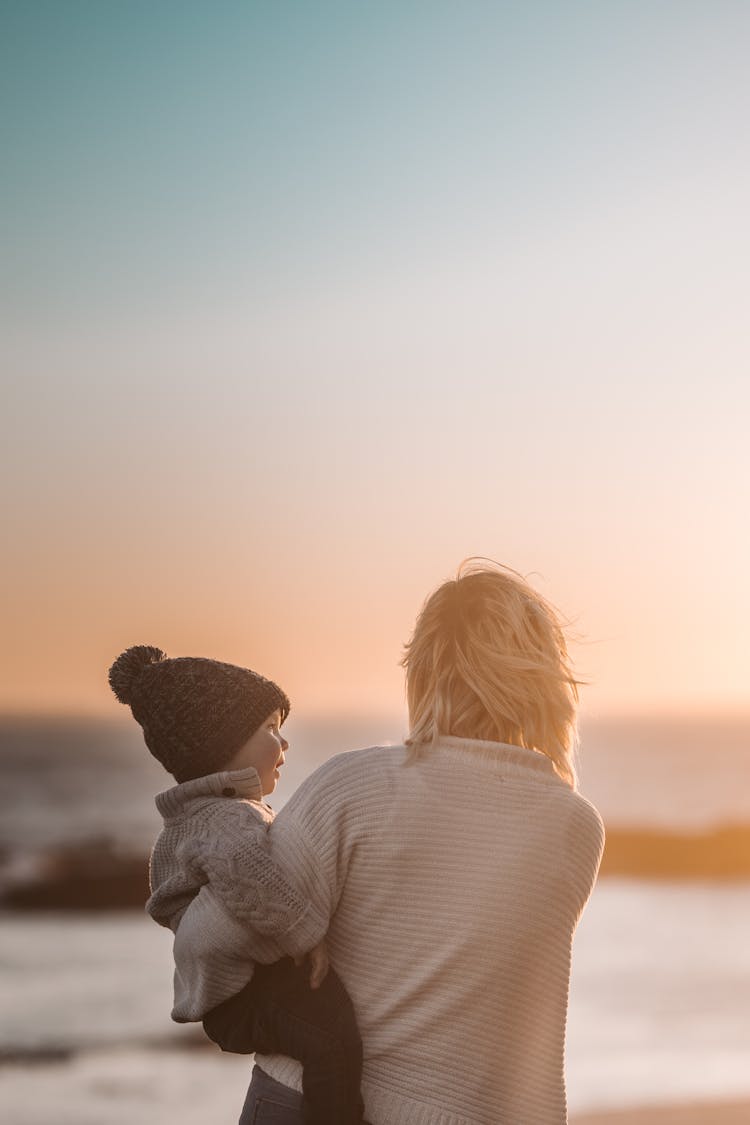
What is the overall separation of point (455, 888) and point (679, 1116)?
4.34m

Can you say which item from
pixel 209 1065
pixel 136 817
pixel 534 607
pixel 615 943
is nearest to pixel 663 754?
pixel 136 817

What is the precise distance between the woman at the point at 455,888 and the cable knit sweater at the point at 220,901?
0.14 feet

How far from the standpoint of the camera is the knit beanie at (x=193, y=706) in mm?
2223

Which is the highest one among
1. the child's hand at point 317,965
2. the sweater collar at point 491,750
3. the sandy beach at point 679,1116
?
the sweater collar at point 491,750

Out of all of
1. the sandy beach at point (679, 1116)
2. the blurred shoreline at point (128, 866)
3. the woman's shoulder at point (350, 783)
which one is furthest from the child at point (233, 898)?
the blurred shoreline at point (128, 866)

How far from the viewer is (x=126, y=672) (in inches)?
90.7

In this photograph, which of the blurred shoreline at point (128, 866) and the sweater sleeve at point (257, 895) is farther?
the blurred shoreline at point (128, 866)

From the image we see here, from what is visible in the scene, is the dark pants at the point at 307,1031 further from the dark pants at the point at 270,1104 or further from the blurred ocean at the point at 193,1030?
the blurred ocean at the point at 193,1030

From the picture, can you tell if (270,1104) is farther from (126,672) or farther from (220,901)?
(126,672)

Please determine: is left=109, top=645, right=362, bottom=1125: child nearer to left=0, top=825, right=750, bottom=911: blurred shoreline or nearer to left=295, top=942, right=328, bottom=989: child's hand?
left=295, top=942, right=328, bottom=989: child's hand

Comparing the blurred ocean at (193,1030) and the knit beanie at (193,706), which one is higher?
the knit beanie at (193,706)

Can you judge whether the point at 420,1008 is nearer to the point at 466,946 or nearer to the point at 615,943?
the point at 466,946

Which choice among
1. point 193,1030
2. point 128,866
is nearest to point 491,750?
point 193,1030

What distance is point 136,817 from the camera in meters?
32.8
